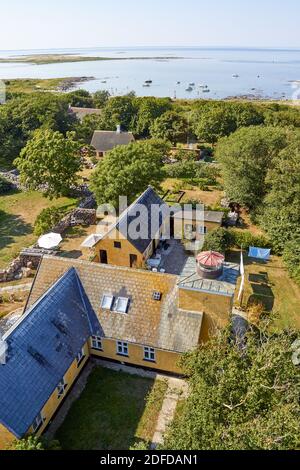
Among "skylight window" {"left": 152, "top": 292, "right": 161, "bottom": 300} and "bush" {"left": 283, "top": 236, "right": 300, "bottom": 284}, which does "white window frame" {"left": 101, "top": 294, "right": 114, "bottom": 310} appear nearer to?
"skylight window" {"left": 152, "top": 292, "right": 161, "bottom": 300}

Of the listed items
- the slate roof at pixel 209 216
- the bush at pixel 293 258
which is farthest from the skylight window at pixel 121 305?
the slate roof at pixel 209 216

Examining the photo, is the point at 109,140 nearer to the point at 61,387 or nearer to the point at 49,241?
the point at 49,241

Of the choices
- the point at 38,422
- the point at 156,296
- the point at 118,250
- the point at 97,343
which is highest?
the point at 156,296

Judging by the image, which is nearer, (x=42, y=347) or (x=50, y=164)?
(x=42, y=347)

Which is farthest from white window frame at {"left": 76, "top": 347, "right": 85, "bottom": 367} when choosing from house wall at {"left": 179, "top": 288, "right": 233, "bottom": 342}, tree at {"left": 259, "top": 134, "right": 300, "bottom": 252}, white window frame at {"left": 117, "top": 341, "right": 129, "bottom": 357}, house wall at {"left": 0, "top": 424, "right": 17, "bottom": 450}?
tree at {"left": 259, "top": 134, "right": 300, "bottom": 252}

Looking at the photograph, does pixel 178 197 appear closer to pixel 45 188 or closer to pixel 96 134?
pixel 45 188

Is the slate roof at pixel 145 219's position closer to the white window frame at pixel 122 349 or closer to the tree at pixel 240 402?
the white window frame at pixel 122 349

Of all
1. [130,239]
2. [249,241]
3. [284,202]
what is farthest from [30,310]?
[284,202]
